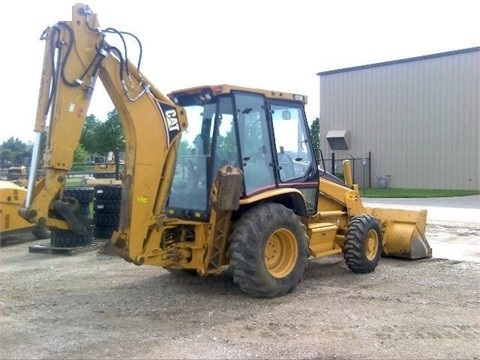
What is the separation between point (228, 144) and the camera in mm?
7047

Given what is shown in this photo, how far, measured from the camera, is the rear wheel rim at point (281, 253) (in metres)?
7.07

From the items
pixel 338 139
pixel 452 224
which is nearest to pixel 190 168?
pixel 452 224

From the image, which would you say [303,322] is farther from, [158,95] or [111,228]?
[111,228]

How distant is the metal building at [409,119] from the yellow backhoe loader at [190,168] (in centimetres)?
2212

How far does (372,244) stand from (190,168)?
10.9 ft

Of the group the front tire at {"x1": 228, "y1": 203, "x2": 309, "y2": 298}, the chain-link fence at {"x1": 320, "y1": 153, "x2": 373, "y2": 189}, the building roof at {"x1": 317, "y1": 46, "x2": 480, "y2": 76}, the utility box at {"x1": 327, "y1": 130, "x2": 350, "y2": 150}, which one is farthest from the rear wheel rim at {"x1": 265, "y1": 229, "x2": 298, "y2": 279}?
the utility box at {"x1": 327, "y1": 130, "x2": 350, "y2": 150}

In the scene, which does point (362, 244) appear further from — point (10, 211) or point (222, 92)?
point (10, 211)

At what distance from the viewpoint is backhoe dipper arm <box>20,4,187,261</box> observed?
19.8ft

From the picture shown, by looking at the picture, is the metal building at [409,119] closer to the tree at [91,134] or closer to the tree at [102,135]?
the tree at [102,135]

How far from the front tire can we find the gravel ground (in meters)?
0.21

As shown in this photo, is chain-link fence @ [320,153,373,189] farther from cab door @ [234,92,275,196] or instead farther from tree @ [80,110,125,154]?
cab door @ [234,92,275,196]

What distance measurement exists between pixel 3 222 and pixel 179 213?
6.04 m

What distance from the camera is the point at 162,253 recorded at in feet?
21.9

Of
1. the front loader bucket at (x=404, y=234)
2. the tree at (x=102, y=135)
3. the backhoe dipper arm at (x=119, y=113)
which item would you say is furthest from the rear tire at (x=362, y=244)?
the tree at (x=102, y=135)
